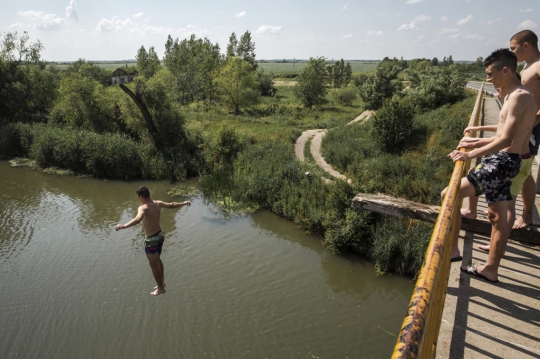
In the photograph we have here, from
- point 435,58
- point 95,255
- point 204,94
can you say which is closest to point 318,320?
point 95,255

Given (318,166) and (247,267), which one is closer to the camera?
(247,267)

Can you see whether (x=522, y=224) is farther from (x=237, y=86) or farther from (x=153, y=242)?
(x=237, y=86)

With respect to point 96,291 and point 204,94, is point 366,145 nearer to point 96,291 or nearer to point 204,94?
point 96,291

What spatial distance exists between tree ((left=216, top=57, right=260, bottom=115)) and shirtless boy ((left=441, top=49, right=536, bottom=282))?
3910 centimetres

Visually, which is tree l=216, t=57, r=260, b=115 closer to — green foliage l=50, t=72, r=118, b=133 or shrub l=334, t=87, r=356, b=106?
green foliage l=50, t=72, r=118, b=133

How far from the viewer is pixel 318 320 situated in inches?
388

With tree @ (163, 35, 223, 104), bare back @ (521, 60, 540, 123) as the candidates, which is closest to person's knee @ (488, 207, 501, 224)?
bare back @ (521, 60, 540, 123)

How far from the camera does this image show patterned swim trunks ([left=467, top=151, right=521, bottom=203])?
150 inches

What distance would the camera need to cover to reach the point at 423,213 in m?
4.96

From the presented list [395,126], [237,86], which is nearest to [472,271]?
[395,126]

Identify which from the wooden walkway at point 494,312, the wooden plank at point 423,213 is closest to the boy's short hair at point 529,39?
the wooden plank at point 423,213

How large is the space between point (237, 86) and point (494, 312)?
4062 cm

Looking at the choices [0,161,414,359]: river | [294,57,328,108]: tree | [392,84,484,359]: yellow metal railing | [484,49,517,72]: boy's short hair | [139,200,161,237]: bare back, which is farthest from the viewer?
[294,57,328,108]: tree

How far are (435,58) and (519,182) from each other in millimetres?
127740
